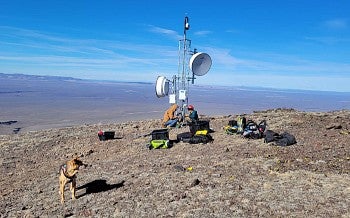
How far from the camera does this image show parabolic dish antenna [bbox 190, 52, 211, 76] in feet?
73.4

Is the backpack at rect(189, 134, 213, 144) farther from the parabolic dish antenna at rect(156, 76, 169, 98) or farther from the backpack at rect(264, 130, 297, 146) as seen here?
the parabolic dish antenna at rect(156, 76, 169, 98)

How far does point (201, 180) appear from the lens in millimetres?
11047

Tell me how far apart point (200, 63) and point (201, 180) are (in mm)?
12835

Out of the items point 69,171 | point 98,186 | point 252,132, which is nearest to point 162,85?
point 252,132

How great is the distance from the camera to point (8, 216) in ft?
33.6

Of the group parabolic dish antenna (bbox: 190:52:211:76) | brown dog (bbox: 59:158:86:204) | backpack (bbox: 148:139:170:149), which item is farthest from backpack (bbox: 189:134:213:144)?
brown dog (bbox: 59:158:86:204)

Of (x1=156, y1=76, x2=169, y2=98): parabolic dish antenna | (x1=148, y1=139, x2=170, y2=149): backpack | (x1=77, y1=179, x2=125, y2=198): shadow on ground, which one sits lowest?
(x1=77, y1=179, x2=125, y2=198): shadow on ground

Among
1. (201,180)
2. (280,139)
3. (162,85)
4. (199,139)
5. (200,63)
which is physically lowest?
(201,180)

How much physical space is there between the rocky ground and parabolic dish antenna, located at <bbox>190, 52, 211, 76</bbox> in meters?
5.90

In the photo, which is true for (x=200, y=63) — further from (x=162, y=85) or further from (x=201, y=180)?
(x=201, y=180)

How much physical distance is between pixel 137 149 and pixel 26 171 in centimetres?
514

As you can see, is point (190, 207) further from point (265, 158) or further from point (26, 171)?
point (26, 171)

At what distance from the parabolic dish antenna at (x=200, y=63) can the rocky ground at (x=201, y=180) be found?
5.90 m

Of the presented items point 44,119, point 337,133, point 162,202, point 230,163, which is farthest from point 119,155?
point 44,119
